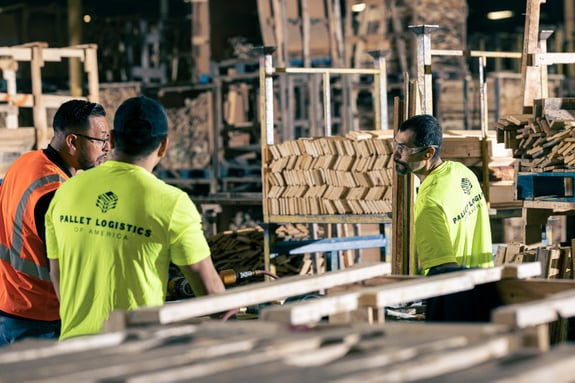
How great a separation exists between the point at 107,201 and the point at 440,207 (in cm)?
243

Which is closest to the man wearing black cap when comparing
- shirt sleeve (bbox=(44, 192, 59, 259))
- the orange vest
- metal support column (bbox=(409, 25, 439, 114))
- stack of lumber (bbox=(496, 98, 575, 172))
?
shirt sleeve (bbox=(44, 192, 59, 259))

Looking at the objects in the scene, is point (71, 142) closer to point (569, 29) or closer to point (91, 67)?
point (91, 67)

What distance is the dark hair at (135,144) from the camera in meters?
4.88

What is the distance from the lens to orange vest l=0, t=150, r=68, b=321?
5852mm

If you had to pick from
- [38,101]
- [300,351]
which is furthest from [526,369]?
[38,101]

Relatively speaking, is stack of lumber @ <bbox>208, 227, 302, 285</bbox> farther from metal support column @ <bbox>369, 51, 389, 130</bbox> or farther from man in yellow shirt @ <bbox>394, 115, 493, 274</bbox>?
man in yellow shirt @ <bbox>394, 115, 493, 274</bbox>

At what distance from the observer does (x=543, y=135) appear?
9492 millimetres

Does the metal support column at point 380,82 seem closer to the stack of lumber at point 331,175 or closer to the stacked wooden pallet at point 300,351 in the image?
the stack of lumber at point 331,175

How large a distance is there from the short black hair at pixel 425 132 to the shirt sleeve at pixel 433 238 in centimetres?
63

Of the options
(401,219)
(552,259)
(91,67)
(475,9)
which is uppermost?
(475,9)

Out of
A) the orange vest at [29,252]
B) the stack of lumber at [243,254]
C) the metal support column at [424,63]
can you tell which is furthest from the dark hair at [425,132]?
the stack of lumber at [243,254]

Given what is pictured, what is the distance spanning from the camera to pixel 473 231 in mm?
6836

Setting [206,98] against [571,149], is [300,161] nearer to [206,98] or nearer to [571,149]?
[571,149]

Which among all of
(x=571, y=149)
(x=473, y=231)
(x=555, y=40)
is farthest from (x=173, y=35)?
(x=473, y=231)
